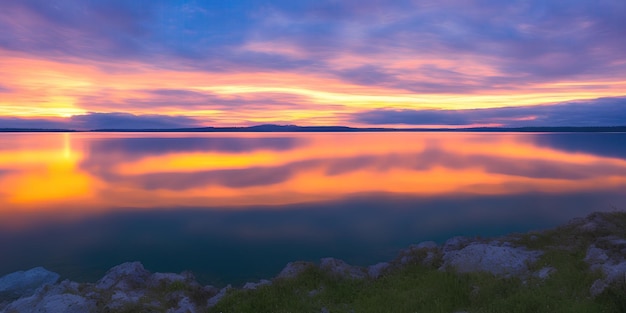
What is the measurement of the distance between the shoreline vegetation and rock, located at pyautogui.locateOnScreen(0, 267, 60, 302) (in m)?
0.04

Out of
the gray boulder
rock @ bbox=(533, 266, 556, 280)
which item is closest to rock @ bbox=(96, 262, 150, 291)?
rock @ bbox=(533, 266, 556, 280)

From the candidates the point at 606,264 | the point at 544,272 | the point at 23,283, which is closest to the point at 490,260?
the point at 544,272

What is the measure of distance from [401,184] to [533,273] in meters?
33.5

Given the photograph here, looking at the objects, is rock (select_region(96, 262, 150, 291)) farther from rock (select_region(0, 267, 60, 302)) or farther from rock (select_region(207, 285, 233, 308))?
rock (select_region(0, 267, 60, 302))

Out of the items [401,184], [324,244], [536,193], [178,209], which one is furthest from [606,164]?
[178,209]

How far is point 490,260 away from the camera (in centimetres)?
1513

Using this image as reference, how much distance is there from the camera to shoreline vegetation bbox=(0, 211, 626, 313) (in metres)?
12.3

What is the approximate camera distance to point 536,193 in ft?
136

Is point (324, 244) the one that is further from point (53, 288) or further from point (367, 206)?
point (53, 288)

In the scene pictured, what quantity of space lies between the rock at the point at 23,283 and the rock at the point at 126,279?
3.50 meters

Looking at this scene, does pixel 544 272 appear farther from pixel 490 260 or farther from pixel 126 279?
pixel 126 279

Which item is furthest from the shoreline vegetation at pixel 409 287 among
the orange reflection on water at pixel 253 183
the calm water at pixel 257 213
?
the orange reflection on water at pixel 253 183

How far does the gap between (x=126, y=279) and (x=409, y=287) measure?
1097 cm

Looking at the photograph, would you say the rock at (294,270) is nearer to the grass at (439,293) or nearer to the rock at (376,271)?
the grass at (439,293)
